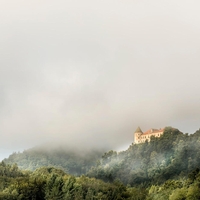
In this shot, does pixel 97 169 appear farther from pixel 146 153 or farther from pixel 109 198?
pixel 109 198

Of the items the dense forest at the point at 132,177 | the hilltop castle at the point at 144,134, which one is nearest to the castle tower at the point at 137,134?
the hilltop castle at the point at 144,134

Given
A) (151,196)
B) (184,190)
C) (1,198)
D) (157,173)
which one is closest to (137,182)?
(157,173)

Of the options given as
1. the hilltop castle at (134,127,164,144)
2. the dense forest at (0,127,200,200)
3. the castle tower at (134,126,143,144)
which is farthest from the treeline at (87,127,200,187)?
the castle tower at (134,126,143,144)

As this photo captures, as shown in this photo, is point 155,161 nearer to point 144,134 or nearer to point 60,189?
point 144,134

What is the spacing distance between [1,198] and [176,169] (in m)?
58.9

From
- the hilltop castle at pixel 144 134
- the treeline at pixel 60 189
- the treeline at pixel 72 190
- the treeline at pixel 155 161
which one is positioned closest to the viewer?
the treeline at pixel 72 190

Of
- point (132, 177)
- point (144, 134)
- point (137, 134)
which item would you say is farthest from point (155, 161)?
point (137, 134)

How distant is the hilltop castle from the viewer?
155375 mm

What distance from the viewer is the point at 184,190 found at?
75125 mm

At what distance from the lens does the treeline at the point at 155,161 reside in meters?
112

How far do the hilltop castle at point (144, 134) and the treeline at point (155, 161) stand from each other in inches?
476

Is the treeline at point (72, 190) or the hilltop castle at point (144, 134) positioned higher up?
the hilltop castle at point (144, 134)

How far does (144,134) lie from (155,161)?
130 ft

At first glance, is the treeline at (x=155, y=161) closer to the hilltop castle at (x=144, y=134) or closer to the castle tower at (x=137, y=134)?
the hilltop castle at (x=144, y=134)
